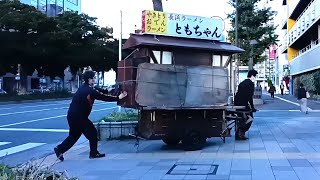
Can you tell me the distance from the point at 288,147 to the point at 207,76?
8.19 ft

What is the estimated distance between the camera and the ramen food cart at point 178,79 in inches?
376

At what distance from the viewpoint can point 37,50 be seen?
152 feet

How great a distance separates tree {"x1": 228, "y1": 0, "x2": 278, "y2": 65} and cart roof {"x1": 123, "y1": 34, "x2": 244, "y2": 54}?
78.6 feet

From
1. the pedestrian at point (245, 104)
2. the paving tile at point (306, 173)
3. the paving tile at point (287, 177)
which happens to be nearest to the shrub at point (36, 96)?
the pedestrian at point (245, 104)

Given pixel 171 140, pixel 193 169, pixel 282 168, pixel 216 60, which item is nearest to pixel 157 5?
pixel 216 60

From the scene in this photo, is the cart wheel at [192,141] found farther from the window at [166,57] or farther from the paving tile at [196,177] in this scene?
the paving tile at [196,177]

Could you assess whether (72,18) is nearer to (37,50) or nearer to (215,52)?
(37,50)

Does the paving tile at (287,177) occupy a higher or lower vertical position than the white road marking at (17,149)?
higher

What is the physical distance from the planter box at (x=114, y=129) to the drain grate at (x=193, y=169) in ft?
13.7

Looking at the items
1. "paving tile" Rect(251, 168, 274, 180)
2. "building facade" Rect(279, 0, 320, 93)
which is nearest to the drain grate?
"paving tile" Rect(251, 168, 274, 180)

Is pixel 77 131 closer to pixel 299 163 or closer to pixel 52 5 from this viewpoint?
pixel 299 163

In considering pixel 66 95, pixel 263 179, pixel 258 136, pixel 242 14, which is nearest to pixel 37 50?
pixel 66 95

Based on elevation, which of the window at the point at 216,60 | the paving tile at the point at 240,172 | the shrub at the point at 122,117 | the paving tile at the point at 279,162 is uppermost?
the window at the point at 216,60

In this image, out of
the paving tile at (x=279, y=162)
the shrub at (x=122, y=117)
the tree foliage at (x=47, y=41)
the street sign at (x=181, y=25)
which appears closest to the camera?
the paving tile at (x=279, y=162)
